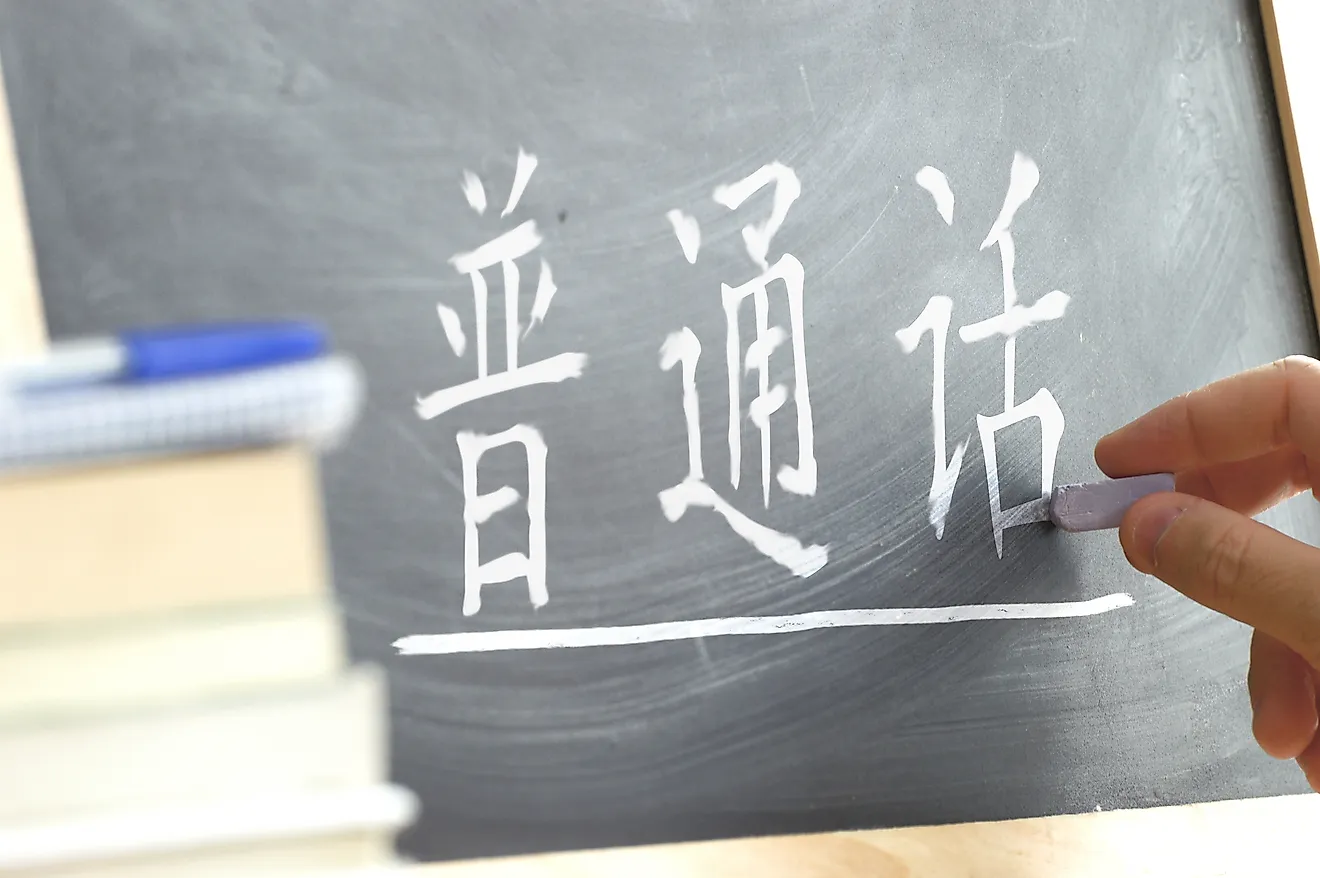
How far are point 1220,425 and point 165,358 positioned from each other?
566 mm

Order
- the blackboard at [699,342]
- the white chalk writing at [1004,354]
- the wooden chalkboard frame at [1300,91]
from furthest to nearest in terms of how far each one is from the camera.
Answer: the wooden chalkboard frame at [1300,91] < the white chalk writing at [1004,354] < the blackboard at [699,342]

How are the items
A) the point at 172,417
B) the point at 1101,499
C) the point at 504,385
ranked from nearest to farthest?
1. the point at 172,417
2. the point at 504,385
3. the point at 1101,499

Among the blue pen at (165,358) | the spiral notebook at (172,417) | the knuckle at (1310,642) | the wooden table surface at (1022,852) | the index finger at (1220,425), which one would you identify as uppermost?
the blue pen at (165,358)

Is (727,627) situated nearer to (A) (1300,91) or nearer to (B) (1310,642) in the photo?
(B) (1310,642)

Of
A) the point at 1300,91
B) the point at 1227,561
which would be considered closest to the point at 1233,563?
the point at 1227,561

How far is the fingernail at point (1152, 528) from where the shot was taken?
54 cm

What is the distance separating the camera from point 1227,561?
51cm

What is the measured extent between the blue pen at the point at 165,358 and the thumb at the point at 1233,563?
0.45m

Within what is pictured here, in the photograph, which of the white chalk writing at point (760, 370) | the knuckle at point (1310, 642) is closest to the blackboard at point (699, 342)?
the white chalk writing at point (760, 370)

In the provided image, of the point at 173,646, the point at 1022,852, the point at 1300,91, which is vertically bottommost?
the point at 1022,852

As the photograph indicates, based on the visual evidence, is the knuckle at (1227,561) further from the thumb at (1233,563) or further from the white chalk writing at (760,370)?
the white chalk writing at (760,370)

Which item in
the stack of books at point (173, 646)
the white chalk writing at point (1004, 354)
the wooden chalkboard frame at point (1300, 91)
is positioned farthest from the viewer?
the wooden chalkboard frame at point (1300, 91)

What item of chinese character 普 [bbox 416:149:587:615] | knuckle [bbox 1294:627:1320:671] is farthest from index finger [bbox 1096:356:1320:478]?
chinese character 普 [bbox 416:149:587:615]

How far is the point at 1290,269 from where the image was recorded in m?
0.69
